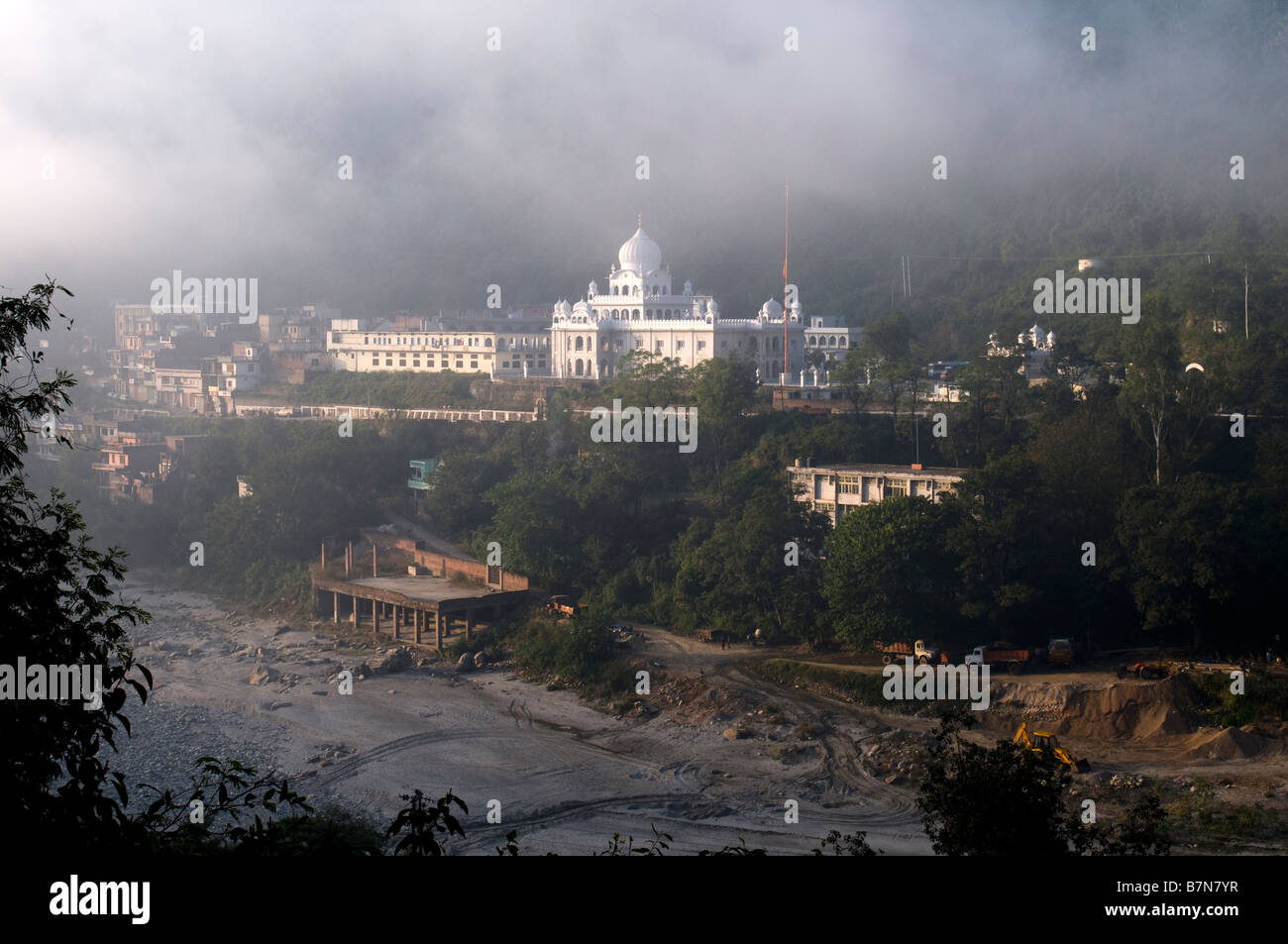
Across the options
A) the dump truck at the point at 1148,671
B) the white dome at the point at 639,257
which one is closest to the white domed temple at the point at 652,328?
the white dome at the point at 639,257

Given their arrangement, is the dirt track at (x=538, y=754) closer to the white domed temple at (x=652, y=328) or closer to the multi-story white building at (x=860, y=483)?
the multi-story white building at (x=860, y=483)

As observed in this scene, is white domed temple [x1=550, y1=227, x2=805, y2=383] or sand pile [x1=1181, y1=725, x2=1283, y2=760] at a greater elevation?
white domed temple [x1=550, y1=227, x2=805, y2=383]

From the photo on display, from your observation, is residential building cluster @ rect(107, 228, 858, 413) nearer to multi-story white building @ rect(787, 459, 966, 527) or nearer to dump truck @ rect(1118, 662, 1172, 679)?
multi-story white building @ rect(787, 459, 966, 527)

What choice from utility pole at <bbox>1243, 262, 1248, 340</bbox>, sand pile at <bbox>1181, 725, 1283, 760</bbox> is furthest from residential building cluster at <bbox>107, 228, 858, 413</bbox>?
sand pile at <bbox>1181, 725, 1283, 760</bbox>

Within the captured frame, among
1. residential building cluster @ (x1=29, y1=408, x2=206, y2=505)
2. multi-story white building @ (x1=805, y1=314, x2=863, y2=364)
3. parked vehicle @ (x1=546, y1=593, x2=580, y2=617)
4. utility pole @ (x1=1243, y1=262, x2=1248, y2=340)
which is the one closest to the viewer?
parked vehicle @ (x1=546, y1=593, x2=580, y2=617)

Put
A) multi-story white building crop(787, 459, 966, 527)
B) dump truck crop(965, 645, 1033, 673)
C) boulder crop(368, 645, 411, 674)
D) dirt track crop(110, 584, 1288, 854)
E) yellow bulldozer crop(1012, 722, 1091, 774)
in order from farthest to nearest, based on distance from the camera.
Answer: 1. multi-story white building crop(787, 459, 966, 527)
2. boulder crop(368, 645, 411, 674)
3. dump truck crop(965, 645, 1033, 673)
4. dirt track crop(110, 584, 1288, 854)
5. yellow bulldozer crop(1012, 722, 1091, 774)
